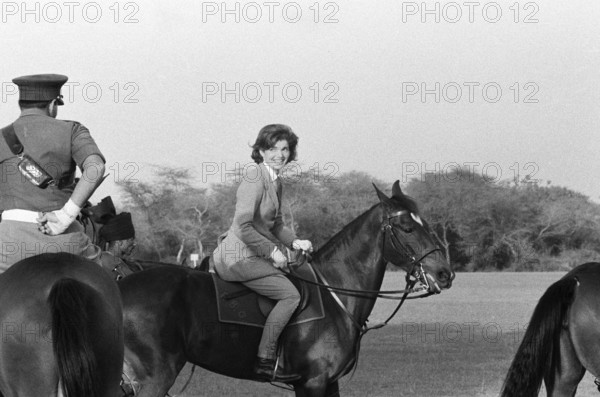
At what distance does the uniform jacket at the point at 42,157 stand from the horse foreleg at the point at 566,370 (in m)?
4.72

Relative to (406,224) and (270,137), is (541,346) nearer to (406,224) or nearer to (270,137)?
(406,224)

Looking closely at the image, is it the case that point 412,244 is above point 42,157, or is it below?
below

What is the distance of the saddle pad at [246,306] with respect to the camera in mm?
8656

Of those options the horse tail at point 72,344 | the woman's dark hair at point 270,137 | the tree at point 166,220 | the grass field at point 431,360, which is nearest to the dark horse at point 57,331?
the horse tail at point 72,344

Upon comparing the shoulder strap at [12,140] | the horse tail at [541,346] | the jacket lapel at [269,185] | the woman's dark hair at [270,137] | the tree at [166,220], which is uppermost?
the shoulder strap at [12,140]

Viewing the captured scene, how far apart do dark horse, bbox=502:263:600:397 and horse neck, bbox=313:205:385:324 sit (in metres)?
1.42

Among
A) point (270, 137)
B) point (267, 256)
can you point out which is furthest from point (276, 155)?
point (267, 256)

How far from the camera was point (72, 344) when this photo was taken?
5.06 m

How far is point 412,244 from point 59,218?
390 centimetres

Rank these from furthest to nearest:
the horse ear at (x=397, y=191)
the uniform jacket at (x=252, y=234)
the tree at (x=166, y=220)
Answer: the tree at (x=166, y=220) < the horse ear at (x=397, y=191) < the uniform jacket at (x=252, y=234)

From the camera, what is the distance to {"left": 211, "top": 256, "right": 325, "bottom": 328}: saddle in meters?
8.66

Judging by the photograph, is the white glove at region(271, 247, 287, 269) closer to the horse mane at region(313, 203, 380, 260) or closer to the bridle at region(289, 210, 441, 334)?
the bridle at region(289, 210, 441, 334)

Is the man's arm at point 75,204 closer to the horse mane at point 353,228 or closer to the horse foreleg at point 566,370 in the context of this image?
the horse mane at point 353,228

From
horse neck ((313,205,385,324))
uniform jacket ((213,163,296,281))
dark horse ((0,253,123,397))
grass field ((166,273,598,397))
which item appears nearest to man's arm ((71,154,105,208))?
dark horse ((0,253,123,397))
